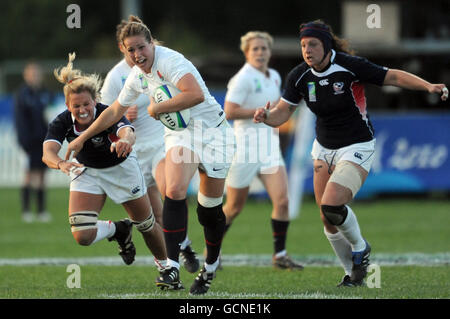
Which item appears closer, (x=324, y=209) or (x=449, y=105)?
(x=324, y=209)

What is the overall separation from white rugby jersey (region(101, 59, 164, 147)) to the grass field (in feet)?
4.50

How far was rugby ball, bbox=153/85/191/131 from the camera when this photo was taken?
23.5 feet

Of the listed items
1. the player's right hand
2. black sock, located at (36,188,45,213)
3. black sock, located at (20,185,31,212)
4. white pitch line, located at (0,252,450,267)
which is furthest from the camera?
black sock, located at (20,185,31,212)

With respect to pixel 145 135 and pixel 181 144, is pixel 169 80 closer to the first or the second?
pixel 181 144

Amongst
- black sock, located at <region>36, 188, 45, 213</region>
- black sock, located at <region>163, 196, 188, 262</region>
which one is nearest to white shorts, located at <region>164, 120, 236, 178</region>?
black sock, located at <region>163, 196, 188, 262</region>

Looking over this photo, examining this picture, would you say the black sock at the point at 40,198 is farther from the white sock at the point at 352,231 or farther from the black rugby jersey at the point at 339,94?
the white sock at the point at 352,231

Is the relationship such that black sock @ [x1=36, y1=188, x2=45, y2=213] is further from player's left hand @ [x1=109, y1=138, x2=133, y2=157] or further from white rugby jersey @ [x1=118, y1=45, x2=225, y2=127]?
player's left hand @ [x1=109, y1=138, x2=133, y2=157]

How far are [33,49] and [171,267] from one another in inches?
1119

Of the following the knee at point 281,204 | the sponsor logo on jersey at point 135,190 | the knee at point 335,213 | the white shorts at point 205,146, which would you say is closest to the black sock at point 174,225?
the white shorts at point 205,146

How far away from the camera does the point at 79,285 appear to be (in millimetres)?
7887

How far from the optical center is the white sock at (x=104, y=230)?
25.3 feet

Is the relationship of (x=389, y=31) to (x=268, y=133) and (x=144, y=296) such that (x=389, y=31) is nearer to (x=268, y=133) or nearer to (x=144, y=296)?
(x=268, y=133)

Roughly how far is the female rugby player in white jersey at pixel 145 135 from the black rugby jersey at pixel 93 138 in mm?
1164
